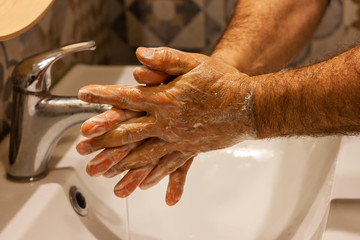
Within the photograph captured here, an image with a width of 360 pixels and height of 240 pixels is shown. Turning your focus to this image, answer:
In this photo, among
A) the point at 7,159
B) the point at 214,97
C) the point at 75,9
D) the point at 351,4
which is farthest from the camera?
the point at 351,4

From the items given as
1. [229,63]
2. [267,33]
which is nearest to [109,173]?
[229,63]

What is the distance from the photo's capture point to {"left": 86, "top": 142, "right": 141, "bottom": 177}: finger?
0.64 meters

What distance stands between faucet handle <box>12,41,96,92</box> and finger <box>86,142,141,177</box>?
122mm

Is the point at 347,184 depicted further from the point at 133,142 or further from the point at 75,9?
the point at 75,9

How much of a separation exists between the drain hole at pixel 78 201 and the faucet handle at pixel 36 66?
161 millimetres

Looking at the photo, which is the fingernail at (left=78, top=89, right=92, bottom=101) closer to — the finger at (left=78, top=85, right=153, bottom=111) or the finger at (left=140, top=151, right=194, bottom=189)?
the finger at (left=78, top=85, right=153, bottom=111)

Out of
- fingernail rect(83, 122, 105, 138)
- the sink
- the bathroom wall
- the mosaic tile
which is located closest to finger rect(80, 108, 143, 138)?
fingernail rect(83, 122, 105, 138)

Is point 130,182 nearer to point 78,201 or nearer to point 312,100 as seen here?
point 78,201

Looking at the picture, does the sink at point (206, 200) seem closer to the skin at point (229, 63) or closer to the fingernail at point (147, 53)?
the skin at point (229, 63)

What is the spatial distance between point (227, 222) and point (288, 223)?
93 mm

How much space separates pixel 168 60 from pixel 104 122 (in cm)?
11

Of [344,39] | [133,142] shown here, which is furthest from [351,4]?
[133,142]

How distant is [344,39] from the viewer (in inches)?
48.1

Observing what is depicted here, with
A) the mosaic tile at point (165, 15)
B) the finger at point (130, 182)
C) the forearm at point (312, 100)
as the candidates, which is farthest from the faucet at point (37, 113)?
the mosaic tile at point (165, 15)
